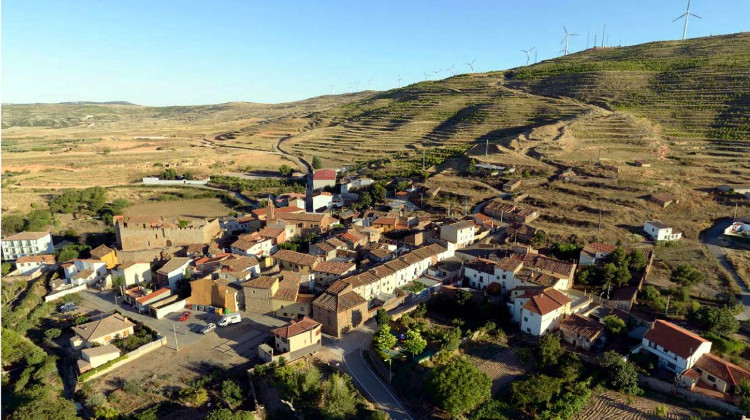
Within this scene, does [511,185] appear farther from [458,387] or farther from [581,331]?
[458,387]

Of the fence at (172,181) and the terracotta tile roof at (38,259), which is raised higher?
the fence at (172,181)

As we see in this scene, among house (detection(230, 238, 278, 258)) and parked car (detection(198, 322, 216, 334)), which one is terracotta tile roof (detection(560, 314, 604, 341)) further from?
house (detection(230, 238, 278, 258))

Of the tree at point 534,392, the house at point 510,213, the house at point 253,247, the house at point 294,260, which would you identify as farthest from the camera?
the house at point 510,213

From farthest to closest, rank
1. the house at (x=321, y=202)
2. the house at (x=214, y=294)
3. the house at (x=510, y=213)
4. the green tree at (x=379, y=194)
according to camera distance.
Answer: the green tree at (x=379, y=194) < the house at (x=321, y=202) < the house at (x=510, y=213) < the house at (x=214, y=294)

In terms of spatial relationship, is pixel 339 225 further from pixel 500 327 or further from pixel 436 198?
pixel 500 327

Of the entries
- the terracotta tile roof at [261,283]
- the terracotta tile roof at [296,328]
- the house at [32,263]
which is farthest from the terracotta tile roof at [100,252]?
the terracotta tile roof at [296,328]

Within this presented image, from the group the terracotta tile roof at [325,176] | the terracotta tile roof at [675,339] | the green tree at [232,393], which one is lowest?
the green tree at [232,393]

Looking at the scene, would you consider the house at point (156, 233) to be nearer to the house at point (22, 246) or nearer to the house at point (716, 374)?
the house at point (22, 246)

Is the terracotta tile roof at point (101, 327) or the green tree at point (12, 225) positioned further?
the green tree at point (12, 225)
